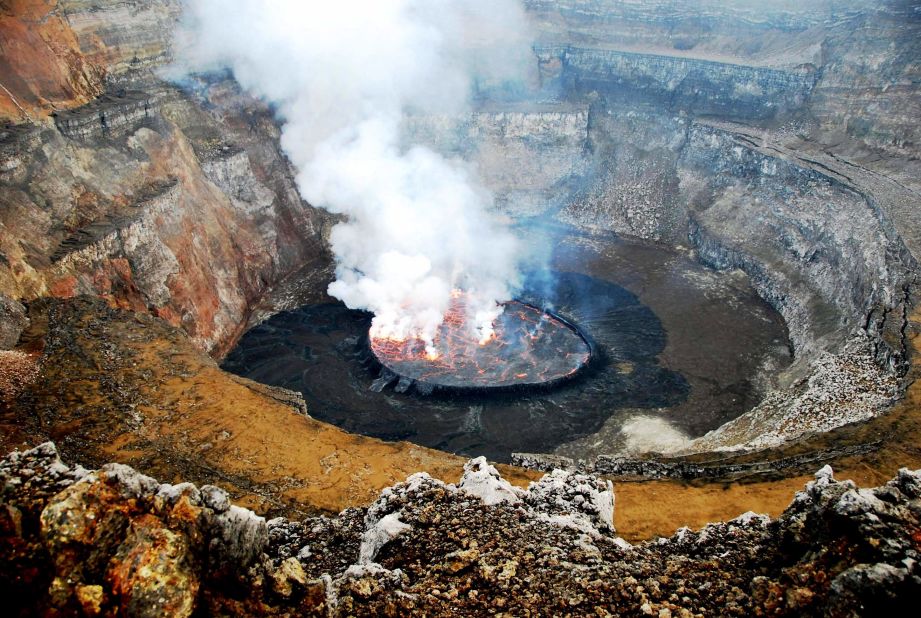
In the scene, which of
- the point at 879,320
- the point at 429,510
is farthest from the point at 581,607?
the point at 879,320

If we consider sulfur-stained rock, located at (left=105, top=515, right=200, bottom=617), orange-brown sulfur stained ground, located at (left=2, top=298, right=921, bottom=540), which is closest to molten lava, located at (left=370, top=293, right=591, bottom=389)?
orange-brown sulfur stained ground, located at (left=2, top=298, right=921, bottom=540)

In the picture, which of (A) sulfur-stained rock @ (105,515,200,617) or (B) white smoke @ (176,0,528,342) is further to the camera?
(B) white smoke @ (176,0,528,342)

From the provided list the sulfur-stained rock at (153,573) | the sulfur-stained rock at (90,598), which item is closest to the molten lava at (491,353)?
the sulfur-stained rock at (153,573)

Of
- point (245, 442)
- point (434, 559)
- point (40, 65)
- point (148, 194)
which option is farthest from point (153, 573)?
point (40, 65)

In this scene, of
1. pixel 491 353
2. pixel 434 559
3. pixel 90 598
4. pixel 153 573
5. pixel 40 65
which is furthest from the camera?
pixel 40 65

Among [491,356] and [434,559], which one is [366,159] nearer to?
[491,356]

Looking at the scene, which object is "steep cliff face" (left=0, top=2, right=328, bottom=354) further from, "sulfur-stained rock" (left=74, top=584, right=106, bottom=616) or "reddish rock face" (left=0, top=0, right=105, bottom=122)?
"sulfur-stained rock" (left=74, top=584, right=106, bottom=616)
